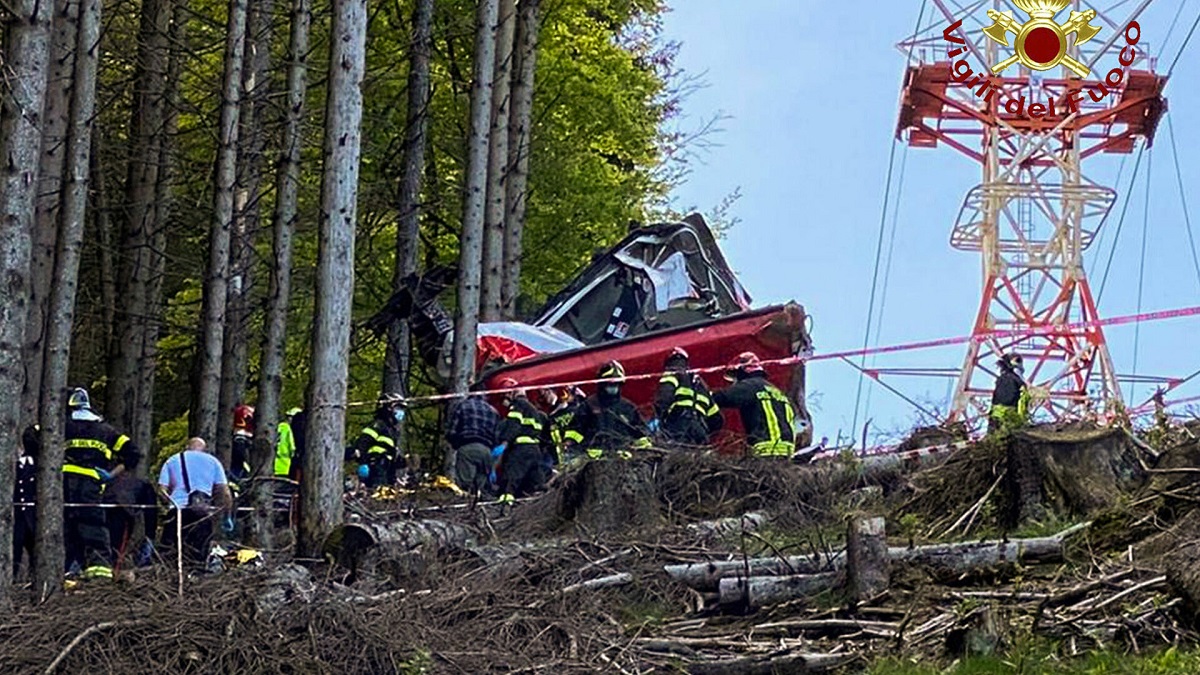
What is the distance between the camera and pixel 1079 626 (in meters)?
9.45

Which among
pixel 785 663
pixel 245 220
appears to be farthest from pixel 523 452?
pixel 245 220

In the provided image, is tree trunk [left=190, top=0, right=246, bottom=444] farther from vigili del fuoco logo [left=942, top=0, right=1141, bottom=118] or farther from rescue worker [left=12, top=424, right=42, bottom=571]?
vigili del fuoco logo [left=942, top=0, right=1141, bottom=118]

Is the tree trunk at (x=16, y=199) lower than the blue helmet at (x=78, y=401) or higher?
higher

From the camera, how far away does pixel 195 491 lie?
1625cm

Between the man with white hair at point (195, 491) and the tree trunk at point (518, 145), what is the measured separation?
10.2m

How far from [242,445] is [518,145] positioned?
7.88 meters

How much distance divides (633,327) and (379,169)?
542 centimetres

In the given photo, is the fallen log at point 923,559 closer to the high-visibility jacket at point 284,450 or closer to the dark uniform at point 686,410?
the dark uniform at point 686,410

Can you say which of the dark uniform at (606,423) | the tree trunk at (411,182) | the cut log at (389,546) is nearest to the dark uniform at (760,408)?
the dark uniform at (606,423)

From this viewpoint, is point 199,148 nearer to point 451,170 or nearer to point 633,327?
point 451,170

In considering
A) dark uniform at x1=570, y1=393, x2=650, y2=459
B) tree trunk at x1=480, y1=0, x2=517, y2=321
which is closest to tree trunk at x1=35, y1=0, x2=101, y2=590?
dark uniform at x1=570, y1=393, x2=650, y2=459

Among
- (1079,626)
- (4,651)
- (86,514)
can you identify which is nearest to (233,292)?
(86,514)

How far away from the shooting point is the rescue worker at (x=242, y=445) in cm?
1945

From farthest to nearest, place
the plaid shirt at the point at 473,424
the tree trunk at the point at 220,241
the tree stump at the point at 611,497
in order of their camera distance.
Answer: the tree trunk at the point at 220,241, the plaid shirt at the point at 473,424, the tree stump at the point at 611,497
